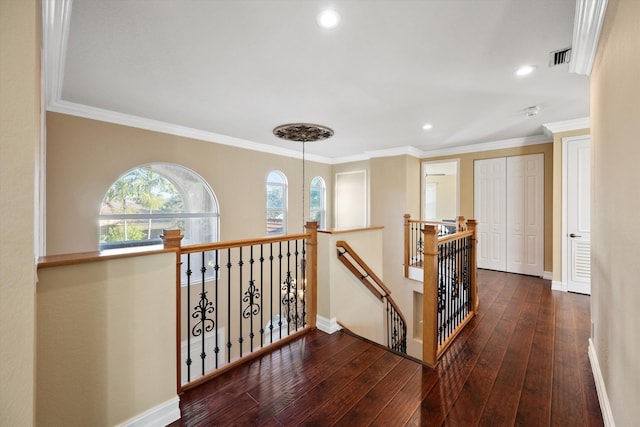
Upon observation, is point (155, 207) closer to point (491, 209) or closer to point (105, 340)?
point (105, 340)

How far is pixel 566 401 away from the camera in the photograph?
1.78m

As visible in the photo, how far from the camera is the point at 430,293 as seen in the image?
7.47 ft

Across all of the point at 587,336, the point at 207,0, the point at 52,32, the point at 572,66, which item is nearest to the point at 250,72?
the point at 207,0

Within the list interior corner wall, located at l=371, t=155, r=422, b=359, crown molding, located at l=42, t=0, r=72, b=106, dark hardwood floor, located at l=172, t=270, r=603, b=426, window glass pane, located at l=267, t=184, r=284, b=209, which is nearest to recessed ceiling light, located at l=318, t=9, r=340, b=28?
crown molding, located at l=42, t=0, r=72, b=106

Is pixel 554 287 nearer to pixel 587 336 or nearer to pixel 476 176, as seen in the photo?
pixel 587 336

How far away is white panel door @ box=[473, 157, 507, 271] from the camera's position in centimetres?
514

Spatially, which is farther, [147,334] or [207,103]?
[207,103]

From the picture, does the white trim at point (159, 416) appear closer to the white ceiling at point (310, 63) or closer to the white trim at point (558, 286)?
the white ceiling at point (310, 63)

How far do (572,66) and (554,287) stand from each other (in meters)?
3.45

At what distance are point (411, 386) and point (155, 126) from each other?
4.66 metres

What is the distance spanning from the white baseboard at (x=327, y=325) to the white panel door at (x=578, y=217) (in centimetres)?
385

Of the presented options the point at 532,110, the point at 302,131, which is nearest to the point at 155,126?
the point at 302,131

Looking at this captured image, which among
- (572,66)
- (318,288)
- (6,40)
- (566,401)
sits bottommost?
(566,401)

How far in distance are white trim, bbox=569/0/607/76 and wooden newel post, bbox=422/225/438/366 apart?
5.39 feet
